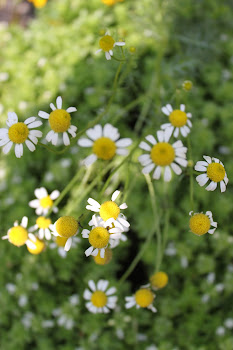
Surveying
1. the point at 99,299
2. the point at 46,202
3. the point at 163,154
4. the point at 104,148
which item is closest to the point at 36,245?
the point at 46,202

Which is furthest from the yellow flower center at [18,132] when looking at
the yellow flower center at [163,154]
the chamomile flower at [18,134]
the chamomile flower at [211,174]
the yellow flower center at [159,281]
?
the yellow flower center at [159,281]

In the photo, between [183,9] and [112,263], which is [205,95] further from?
[112,263]

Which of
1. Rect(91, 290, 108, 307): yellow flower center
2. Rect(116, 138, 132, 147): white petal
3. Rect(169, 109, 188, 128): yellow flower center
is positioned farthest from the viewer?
Rect(91, 290, 108, 307): yellow flower center

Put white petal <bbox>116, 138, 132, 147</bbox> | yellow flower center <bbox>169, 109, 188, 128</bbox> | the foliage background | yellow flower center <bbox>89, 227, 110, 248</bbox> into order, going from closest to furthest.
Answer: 1. yellow flower center <bbox>89, 227, 110, 248</bbox>
2. white petal <bbox>116, 138, 132, 147</bbox>
3. yellow flower center <bbox>169, 109, 188, 128</bbox>
4. the foliage background

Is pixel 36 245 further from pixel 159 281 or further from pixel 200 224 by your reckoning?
pixel 200 224

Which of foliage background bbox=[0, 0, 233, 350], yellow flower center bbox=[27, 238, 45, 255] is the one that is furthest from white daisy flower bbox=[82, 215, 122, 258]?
foliage background bbox=[0, 0, 233, 350]

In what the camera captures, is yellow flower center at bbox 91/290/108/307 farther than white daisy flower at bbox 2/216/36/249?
Yes

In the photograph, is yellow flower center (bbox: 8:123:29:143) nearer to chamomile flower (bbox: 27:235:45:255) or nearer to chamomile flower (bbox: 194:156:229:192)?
chamomile flower (bbox: 27:235:45:255)

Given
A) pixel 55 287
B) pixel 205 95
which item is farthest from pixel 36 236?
pixel 205 95
